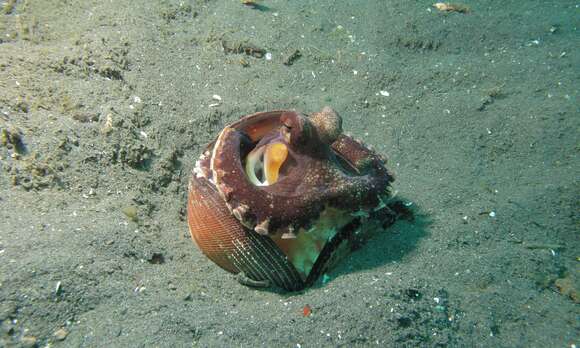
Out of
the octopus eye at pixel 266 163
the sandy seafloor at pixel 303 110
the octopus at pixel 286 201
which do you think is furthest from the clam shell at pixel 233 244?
the octopus eye at pixel 266 163

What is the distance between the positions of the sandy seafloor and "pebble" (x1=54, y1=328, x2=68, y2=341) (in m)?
0.02

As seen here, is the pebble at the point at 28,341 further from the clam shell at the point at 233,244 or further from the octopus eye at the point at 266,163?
the octopus eye at the point at 266,163

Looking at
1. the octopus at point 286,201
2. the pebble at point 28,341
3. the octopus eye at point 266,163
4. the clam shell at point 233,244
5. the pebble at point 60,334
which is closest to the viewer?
the pebble at point 28,341

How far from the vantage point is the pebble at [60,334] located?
2.31 meters

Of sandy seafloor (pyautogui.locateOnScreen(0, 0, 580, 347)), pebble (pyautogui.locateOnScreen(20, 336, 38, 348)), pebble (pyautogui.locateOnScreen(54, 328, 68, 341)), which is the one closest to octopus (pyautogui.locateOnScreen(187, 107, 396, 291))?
sandy seafloor (pyautogui.locateOnScreen(0, 0, 580, 347))

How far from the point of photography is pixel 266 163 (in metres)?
3.37

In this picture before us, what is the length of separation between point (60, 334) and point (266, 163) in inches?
78.0

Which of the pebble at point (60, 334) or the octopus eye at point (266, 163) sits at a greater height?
the octopus eye at point (266, 163)

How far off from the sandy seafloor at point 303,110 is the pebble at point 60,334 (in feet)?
0.07

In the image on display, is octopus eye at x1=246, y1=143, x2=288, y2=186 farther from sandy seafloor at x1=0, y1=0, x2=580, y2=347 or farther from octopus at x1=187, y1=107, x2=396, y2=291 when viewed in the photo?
sandy seafloor at x1=0, y1=0, x2=580, y2=347

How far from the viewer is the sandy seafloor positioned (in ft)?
8.64

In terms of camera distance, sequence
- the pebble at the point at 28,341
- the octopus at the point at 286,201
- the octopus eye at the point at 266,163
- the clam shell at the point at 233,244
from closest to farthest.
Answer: the pebble at the point at 28,341, the octopus at the point at 286,201, the clam shell at the point at 233,244, the octopus eye at the point at 266,163

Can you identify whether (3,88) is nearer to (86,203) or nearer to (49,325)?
(86,203)

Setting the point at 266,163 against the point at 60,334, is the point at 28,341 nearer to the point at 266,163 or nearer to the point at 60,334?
the point at 60,334
